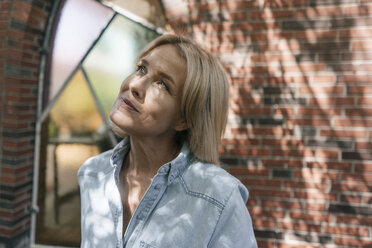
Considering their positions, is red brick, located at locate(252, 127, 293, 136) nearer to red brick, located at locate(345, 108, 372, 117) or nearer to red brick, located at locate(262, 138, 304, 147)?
red brick, located at locate(262, 138, 304, 147)

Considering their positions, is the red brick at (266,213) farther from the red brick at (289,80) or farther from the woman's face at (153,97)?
the woman's face at (153,97)

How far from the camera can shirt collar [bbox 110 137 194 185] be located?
1.35 m

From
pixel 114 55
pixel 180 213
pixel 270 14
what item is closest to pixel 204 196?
pixel 180 213

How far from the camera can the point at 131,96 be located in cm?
136

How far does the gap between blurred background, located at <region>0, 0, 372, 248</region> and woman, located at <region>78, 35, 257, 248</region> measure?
1.19m

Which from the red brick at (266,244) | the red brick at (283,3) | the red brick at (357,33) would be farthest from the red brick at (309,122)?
the red brick at (266,244)

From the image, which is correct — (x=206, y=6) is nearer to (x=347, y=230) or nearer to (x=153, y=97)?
(x=153, y=97)

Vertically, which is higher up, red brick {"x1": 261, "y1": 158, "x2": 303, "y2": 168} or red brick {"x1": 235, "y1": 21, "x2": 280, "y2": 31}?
Answer: red brick {"x1": 235, "y1": 21, "x2": 280, "y2": 31}

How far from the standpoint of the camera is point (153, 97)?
1.36 metres

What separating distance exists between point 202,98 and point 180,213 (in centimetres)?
53

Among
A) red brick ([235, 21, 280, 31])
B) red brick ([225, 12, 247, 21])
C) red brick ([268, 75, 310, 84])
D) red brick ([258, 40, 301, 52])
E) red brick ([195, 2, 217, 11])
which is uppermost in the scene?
red brick ([195, 2, 217, 11])

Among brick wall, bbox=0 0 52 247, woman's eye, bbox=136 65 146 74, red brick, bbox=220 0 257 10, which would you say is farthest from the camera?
brick wall, bbox=0 0 52 247

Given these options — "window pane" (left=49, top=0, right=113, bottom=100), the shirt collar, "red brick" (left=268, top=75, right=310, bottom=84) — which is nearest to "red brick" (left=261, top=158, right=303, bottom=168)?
"red brick" (left=268, top=75, right=310, bottom=84)

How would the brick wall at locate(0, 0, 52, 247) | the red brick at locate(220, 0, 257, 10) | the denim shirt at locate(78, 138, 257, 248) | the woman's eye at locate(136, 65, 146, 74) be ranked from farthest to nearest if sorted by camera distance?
the brick wall at locate(0, 0, 52, 247)
the red brick at locate(220, 0, 257, 10)
the woman's eye at locate(136, 65, 146, 74)
the denim shirt at locate(78, 138, 257, 248)
